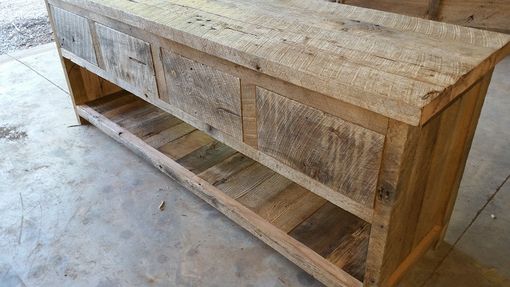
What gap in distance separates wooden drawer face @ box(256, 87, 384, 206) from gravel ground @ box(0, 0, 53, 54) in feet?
9.53

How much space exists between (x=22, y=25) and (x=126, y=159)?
2690mm

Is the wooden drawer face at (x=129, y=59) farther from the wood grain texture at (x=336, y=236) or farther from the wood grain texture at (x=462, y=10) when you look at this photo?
the wood grain texture at (x=462, y=10)

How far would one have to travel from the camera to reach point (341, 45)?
948 mm

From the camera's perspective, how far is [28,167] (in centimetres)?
177

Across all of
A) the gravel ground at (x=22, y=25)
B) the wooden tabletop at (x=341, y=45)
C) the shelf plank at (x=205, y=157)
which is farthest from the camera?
the gravel ground at (x=22, y=25)

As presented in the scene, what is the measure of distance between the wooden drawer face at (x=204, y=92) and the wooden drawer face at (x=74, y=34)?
1.62ft

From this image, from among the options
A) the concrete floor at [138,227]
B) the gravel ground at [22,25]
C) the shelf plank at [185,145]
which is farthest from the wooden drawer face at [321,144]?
the gravel ground at [22,25]

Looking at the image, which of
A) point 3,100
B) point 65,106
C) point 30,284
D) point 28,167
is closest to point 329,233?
point 30,284

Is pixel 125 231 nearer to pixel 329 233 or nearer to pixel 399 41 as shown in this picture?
pixel 329 233

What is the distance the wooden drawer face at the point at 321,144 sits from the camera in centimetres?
84

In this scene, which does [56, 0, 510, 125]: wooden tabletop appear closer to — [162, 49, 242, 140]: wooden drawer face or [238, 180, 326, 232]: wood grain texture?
[162, 49, 242, 140]: wooden drawer face

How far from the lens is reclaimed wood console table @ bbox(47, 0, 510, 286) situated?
2.67 ft

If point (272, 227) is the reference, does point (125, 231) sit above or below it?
below

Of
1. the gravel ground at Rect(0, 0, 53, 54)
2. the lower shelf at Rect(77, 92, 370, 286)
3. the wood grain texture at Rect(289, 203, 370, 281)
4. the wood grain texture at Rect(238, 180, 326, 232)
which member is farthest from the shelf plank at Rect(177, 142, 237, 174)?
the gravel ground at Rect(0, 0, 53, 54)
